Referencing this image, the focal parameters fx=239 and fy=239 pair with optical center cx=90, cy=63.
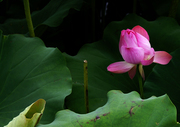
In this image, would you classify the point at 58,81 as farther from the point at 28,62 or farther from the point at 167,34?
the point at 167,34

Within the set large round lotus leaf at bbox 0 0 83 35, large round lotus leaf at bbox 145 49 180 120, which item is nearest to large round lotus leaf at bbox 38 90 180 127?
large round lotus leaf at bbox 145 49 180 120

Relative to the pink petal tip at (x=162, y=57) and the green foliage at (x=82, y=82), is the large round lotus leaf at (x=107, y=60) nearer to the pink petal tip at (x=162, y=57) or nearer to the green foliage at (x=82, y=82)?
the green foliage at (x=82, y=82)

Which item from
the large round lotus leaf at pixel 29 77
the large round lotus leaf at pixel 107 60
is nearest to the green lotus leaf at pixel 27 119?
the large round lotus leaf at pixel 29 77

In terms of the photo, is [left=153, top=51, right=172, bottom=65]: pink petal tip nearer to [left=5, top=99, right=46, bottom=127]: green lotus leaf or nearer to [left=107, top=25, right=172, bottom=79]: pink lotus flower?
[left=107, top=25, right=172, bottom=79]: pink lotus flower

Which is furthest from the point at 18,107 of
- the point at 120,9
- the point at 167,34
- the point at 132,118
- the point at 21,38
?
the point at 120,9

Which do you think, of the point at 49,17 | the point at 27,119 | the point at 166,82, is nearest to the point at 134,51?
the point at 166,82

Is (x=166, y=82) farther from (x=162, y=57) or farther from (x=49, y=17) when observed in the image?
(x=49, y=17)

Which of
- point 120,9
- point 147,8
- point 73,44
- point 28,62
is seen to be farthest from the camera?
point 120,9
